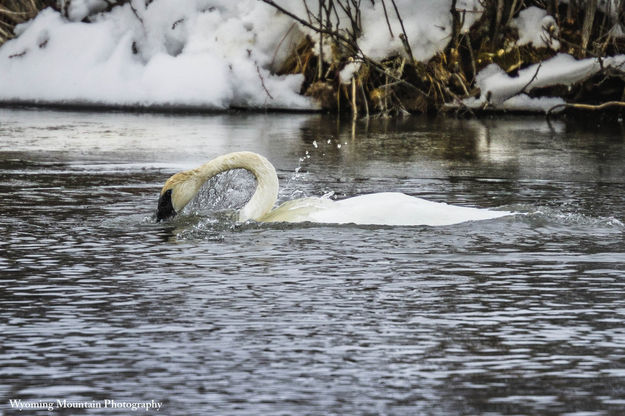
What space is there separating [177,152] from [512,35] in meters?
8.65

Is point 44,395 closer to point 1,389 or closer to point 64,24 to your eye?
point 1,389

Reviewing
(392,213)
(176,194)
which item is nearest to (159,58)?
(176,194)

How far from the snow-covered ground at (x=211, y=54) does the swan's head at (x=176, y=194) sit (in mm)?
11270

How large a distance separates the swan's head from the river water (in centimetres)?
14

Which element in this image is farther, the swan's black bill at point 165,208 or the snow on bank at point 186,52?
the snow on bank at point 186,52

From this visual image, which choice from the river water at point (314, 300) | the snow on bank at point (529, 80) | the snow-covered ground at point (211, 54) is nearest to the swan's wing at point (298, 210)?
the river water at point (314, 300)

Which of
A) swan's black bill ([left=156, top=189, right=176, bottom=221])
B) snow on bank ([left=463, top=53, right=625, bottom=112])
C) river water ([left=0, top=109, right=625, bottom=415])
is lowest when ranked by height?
river water ([left=0, top=109, right=625, bottom=415])

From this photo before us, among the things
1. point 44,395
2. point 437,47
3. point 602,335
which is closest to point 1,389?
point 44,395

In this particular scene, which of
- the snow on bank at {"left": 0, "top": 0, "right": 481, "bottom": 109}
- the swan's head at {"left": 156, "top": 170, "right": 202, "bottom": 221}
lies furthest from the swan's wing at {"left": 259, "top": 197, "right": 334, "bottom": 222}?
the snow on bank at {"left": 0, "top": 0, "right": 481, "bottom": 109}

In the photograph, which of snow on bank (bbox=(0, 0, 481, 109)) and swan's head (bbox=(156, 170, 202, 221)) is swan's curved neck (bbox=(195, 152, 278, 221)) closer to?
swan's head (bbox=(156, 170, 202, 221))

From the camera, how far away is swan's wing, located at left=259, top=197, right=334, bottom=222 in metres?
7.93

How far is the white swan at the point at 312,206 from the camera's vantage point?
7.72 meters

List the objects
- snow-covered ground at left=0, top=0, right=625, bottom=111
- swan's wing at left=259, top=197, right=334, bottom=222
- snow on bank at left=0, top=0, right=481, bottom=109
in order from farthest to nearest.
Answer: snow on bank at left=0, top=0, right=481, bottom=109, snow-covered ground at left=0, top=0, right=625, bottom=111, swan's wing at left=259, top=197, right=334, bottom=222

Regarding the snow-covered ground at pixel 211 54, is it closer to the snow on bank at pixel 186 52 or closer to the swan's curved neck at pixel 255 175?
the snow on bank at pixel 186 52
